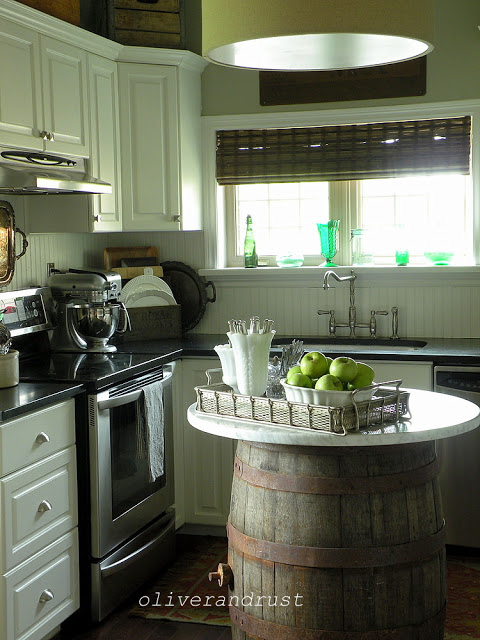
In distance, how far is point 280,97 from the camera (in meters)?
4.27

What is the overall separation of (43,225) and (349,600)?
2300 mm

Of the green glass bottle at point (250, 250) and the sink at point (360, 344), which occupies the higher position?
the green glass bottle at point (250, 250)

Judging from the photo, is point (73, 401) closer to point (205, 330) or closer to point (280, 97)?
point (205, 330)

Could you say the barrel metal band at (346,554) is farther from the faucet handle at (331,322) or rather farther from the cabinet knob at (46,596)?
the faucet handle at (331,322)

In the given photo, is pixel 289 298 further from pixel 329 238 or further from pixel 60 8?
pixel 60 8

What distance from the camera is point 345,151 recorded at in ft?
13.9

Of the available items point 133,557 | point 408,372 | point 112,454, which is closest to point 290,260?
point 408,372

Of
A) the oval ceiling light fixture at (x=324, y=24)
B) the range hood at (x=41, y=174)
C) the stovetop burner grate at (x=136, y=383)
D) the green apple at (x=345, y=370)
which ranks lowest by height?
the stovetop burner grate at (x=136, y=383)

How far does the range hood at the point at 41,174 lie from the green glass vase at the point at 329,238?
1.16 m

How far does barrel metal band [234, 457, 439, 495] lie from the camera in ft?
6.98

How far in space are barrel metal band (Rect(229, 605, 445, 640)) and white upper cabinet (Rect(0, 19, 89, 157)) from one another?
6.16 feet

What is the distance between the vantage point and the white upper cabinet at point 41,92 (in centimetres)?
313

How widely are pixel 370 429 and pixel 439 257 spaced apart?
2.17 metres

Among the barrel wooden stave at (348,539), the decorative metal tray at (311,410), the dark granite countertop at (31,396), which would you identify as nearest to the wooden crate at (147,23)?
the dark granite countertop at (31,396)
